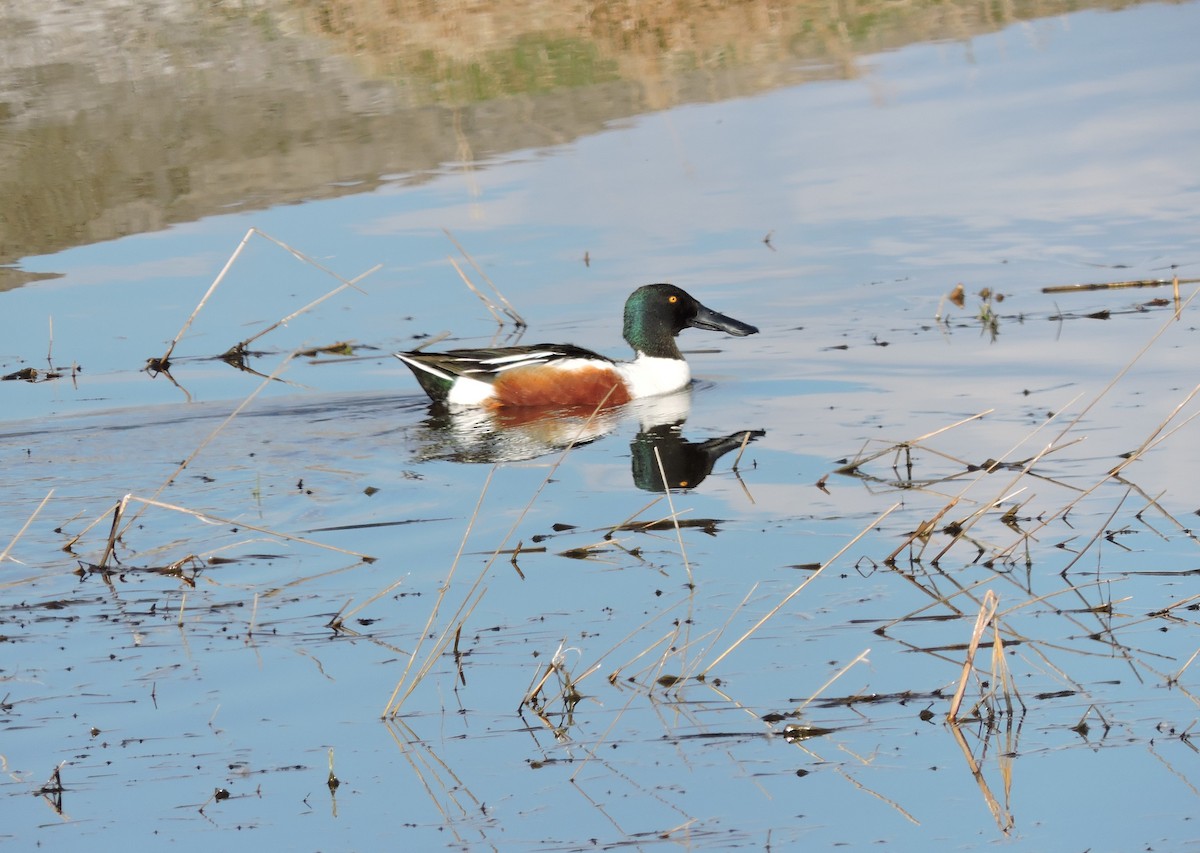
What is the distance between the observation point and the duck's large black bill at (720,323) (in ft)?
36.5

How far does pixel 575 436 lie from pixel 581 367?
2.88ft

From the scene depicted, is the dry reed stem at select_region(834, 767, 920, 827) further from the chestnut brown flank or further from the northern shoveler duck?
the chestnut brown flank

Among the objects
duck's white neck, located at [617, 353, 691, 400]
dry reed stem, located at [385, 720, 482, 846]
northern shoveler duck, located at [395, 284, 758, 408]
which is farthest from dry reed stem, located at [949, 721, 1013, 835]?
duck's white neck, located at [617, 353, 691, 400]

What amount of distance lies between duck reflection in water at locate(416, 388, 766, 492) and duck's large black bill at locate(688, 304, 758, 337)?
0.50 m

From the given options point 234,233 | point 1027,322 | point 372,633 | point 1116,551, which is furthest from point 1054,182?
point 372,633

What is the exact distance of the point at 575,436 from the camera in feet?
32.5

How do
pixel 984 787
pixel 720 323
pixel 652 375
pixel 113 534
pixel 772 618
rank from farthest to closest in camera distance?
pixel 720 323 → pixel 652 375 → pixel 113 534 → pixel 772 618 → pixel 984 787

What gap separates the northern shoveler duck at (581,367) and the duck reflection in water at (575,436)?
0.28 feet

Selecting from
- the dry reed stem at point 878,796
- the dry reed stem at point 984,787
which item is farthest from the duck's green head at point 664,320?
the dry reed stem at point 878,796

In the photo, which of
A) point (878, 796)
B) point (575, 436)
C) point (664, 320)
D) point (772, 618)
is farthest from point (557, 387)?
point (878, 796)

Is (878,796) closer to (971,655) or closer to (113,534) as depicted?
(971,655)

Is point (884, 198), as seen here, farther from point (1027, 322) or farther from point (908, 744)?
point (908, 744)

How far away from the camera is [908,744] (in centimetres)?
504

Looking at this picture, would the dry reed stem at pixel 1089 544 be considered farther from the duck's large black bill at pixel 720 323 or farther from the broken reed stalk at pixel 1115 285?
the broken reed stalk at pixel 1115 285
